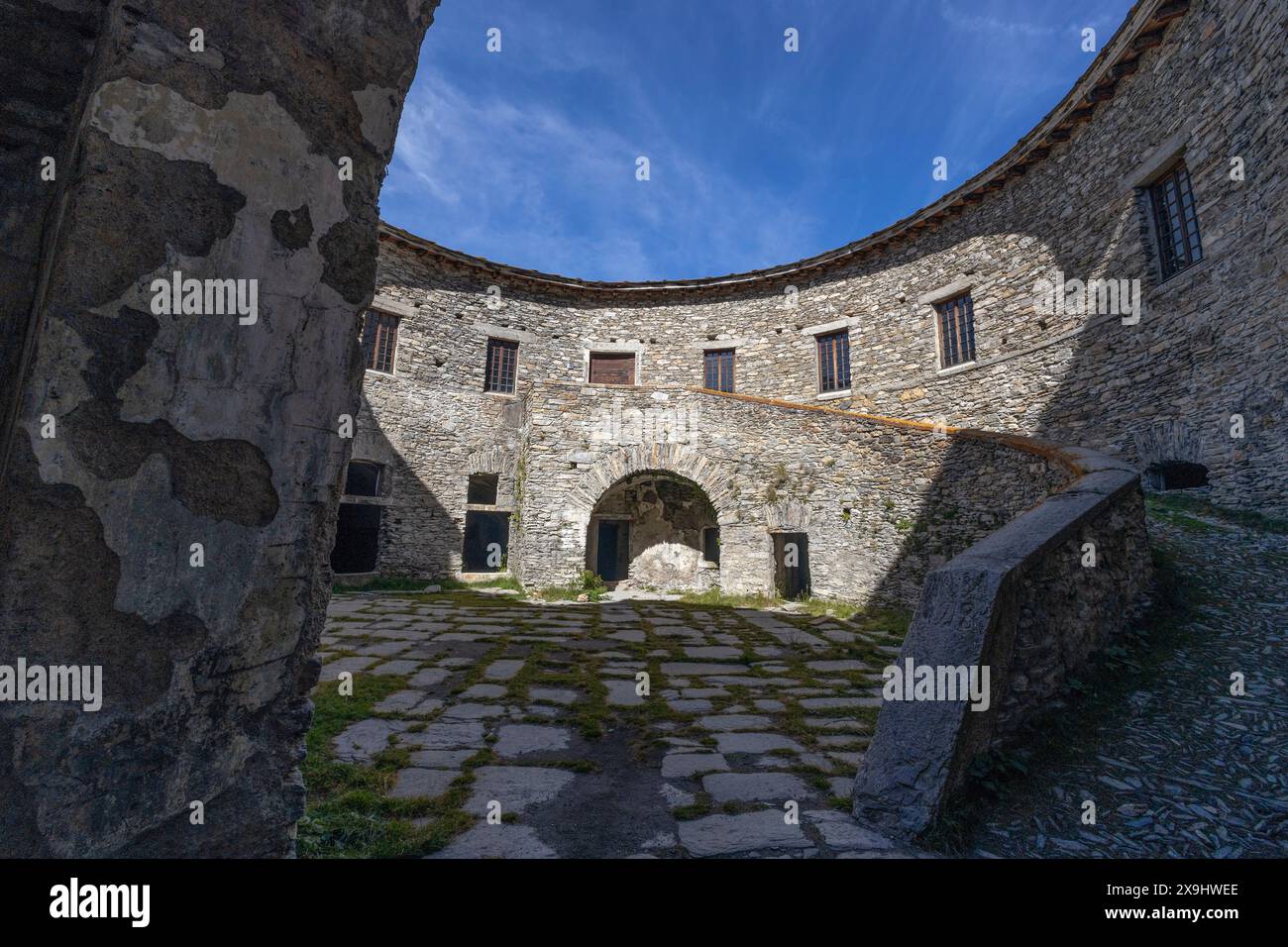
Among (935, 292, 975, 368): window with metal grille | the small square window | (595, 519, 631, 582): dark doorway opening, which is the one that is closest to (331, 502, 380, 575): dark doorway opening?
the small square window

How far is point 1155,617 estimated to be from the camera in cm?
387

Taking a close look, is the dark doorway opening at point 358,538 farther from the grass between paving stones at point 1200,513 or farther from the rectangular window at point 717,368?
the grass between paving stones at point 1200,513

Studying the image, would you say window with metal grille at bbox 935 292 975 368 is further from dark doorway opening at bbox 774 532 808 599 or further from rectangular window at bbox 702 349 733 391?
dark doorway opening at bbox 774 532 808 599

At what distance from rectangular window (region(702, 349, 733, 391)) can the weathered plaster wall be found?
13.4 meters

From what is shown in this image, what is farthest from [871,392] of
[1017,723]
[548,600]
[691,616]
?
[1017,723]

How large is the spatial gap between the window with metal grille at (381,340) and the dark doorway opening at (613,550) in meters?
6.27

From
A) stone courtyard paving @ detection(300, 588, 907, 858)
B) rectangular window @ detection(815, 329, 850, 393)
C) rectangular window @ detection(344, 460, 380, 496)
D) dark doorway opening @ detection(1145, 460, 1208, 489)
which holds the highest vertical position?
rectangular window @ detection(815, 329, 850, 393)

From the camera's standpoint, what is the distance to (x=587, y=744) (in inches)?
123

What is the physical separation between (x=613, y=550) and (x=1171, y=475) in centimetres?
993

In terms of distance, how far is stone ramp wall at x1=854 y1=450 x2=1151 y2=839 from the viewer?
2.24 meters

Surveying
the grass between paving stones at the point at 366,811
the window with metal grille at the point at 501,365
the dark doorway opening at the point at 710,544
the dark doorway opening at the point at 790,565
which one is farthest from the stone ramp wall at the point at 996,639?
the window with metal grille at the point at 501,365

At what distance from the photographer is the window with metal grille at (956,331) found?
12.0m
